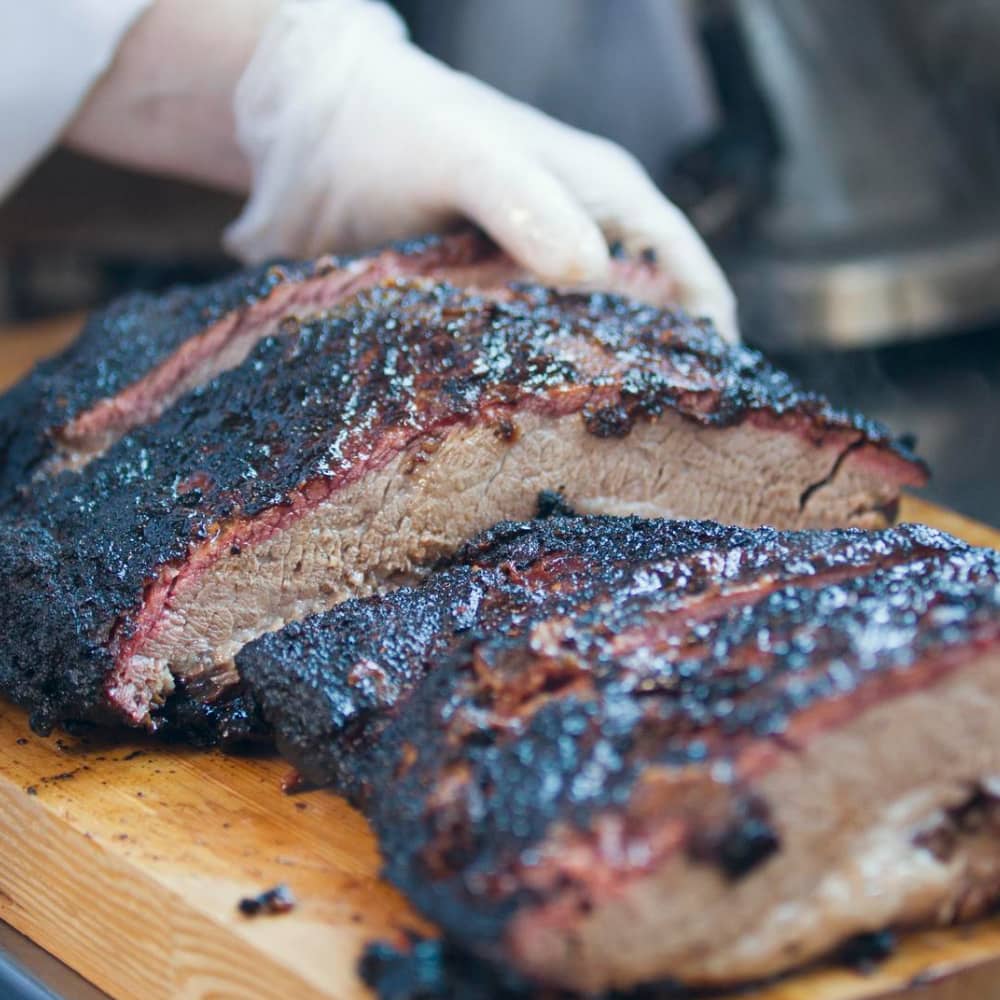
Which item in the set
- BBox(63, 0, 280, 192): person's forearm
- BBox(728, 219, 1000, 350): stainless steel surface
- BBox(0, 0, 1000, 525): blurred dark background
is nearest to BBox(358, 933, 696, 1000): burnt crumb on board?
BBox(63, 0, 280, 192): person's forearm

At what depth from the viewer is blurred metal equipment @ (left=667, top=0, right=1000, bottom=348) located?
4.71 metres

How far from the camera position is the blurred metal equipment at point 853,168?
4.71 meters

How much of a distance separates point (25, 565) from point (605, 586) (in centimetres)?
123

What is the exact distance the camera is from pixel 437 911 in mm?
1798

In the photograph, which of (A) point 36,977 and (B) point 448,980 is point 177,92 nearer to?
(A) point 36,977

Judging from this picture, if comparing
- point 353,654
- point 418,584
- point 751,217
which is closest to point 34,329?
point 751,217

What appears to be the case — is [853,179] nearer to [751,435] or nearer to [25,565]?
[751,435]

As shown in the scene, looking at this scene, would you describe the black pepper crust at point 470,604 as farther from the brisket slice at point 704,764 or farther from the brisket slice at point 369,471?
the brisket slice at point 369,471

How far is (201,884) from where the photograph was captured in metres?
2.10

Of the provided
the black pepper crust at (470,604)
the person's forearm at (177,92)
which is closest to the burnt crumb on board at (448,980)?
the black pepper crust at (470,604)

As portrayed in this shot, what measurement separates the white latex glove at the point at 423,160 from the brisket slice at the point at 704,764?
1403mm

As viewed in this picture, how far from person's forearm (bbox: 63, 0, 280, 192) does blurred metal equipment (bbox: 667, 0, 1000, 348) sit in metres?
1.74

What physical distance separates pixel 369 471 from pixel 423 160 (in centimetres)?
124

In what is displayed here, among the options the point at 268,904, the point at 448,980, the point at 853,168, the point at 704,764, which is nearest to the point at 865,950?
the point at 704,764
